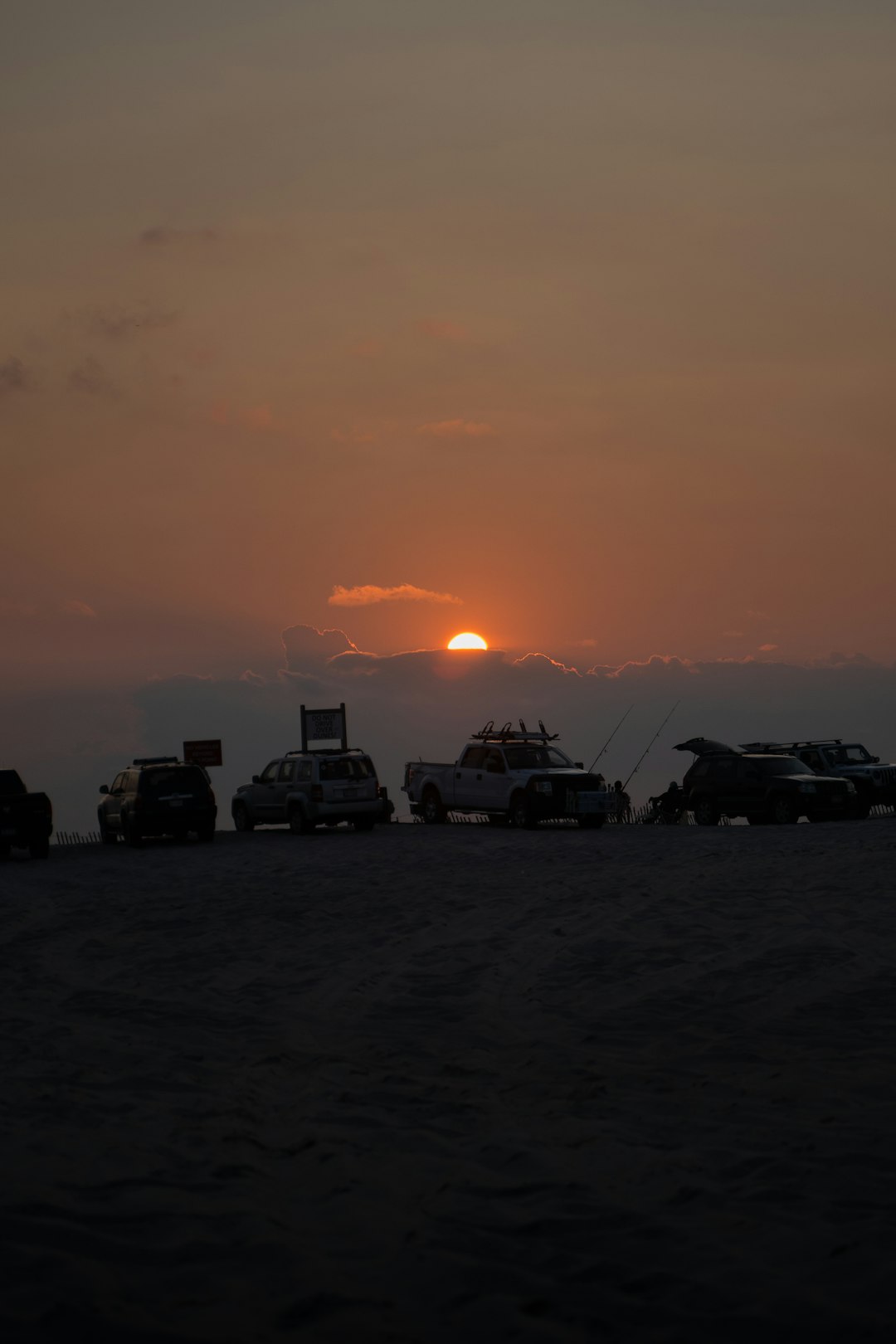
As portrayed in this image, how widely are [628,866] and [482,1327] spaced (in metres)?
18.0

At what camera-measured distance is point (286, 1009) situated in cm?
1093

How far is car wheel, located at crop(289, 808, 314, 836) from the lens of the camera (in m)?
35.4

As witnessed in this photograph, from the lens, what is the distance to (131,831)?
3288 centimetres

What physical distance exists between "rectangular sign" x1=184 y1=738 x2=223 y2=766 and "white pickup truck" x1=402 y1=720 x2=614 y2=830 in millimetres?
9854

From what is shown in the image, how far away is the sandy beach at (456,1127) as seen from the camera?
5.01 meters

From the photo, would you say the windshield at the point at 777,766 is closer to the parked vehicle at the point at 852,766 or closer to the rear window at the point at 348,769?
the parked vehicle at the point at 852,766

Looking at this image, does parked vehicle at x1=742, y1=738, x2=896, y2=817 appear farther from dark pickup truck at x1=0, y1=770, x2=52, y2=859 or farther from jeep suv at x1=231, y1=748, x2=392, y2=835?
dark pickup truck at x1=0, y1=770, x2=52, y2=859

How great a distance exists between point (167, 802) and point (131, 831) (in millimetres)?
1070

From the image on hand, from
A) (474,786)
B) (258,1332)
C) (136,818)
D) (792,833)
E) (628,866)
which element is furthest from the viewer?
(474,786)

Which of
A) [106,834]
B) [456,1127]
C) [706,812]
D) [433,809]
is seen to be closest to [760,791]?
[706,812]

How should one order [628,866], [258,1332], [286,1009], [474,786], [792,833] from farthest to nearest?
[474,786] < [792,833] < [628,866] < [286,1009] < [258,1332]

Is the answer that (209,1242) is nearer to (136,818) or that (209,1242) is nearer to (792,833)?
(792,833)

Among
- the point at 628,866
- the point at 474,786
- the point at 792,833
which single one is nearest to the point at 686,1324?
the point at 628,866

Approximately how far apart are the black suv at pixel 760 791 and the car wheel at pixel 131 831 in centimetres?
1320
